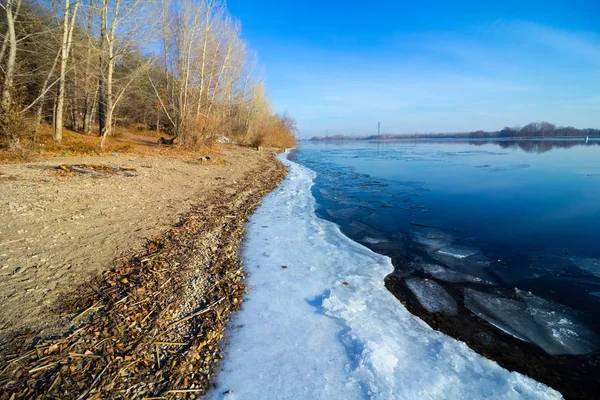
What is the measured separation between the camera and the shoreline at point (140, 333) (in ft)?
6.49

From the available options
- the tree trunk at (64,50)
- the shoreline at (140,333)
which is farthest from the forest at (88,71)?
the shoreline at (140,333)

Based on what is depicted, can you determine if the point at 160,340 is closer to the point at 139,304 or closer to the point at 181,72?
the point at 139,304

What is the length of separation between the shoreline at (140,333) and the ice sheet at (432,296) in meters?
2.33

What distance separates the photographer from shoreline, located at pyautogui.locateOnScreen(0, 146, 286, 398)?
1.98m

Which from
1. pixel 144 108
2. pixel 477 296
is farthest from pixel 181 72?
pixel 477 296

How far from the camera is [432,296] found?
142 inches

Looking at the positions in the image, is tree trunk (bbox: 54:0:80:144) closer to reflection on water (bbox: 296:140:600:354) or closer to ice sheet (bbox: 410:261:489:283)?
reflection on water (bbox: 296:140:600:354)

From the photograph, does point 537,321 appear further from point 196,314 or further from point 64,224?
point 64,224

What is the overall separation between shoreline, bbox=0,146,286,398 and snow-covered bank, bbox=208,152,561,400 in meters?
0.26

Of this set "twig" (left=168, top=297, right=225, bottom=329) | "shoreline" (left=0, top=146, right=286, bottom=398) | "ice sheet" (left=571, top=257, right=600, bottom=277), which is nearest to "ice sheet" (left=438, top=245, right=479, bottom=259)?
"ice sheet" (left=571, top=257, right=600, bottom=277)

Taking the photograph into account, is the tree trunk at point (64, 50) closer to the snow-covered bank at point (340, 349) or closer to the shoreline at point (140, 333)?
the shoreline at point (140, 333)

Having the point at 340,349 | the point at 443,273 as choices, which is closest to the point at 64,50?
the point at 340,349

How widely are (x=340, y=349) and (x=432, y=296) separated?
1733 millimetres

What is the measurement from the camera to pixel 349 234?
589 centimetres
